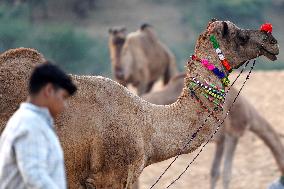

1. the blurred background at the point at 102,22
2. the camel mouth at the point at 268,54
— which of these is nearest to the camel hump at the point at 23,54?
the camel mouth at the point at 268,54

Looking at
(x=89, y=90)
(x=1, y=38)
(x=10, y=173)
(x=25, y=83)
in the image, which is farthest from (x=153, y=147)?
(x=1, y=38)

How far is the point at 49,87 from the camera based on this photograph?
3.62 m

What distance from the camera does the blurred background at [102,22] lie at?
1208 inches

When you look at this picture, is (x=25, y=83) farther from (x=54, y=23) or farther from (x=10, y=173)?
(x=54, y=23)

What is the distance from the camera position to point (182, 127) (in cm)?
585

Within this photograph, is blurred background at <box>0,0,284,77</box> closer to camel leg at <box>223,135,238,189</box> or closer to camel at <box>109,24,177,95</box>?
camel at <box>109,24,177,95</box>

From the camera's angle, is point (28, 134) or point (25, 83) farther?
point (25, 83)

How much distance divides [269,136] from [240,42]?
516 centimetres

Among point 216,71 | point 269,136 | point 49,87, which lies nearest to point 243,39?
point 216,71

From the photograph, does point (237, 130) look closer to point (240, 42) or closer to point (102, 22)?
point (240, 42)

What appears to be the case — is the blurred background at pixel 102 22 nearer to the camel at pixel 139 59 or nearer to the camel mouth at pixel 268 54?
the camel at pixel 139 59

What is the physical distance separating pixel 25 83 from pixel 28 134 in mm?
2007

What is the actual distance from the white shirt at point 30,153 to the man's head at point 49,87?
0.04m

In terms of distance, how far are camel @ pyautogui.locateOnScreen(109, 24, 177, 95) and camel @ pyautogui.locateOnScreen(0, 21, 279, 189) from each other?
8.46 meters
